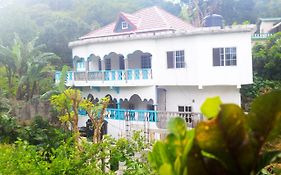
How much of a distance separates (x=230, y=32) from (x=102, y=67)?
661 centimetres

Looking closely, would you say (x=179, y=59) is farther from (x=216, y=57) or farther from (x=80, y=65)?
(x=80, y=65)

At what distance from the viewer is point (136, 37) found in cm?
1502

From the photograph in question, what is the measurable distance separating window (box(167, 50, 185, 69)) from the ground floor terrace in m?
1.00

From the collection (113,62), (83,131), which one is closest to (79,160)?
(83,131)

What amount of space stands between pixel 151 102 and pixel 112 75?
77.2 inches

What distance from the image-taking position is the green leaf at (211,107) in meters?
1.51

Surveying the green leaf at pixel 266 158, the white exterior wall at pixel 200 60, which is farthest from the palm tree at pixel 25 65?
the green leaf at pixel 266 158

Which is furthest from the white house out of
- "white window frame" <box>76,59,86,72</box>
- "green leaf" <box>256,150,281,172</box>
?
"green leaf" <box>256,150,281,172</box>

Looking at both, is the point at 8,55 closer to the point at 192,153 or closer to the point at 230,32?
the point at 230,32

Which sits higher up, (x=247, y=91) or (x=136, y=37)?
(x=136, y=37)

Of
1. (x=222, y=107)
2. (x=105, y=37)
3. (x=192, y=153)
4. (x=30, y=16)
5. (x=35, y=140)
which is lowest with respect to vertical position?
(x=35, y=140)

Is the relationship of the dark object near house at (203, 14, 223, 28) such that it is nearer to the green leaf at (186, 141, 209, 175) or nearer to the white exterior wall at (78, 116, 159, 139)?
the white exterior wall at (78, 116, 159, 139)

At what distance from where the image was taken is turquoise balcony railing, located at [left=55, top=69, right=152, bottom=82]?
49.1 feet

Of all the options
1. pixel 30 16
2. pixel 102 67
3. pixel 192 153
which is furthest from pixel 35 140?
pixel 30 16
